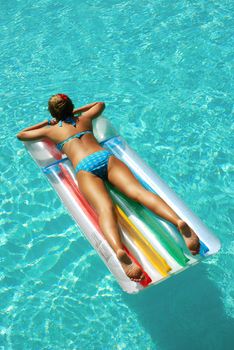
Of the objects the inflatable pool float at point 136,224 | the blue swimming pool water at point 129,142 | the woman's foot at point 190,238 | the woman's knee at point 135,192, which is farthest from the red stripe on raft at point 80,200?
the blue swimming pool water at point 129,142

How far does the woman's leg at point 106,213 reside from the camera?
2.90 metres

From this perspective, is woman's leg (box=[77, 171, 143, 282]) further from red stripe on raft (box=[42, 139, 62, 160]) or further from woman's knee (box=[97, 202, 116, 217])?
red stripe on raft (box=[42, 139, 62, 160])

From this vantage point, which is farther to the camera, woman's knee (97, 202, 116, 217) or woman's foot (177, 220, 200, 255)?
woman's knee (97, 202, 116, 217)

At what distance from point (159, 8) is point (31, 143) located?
14.5 ft

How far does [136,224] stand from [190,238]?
1.96 feet

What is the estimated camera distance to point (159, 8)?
7.45m

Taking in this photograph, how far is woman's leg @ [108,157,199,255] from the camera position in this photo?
302cm

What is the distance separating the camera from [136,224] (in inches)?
137

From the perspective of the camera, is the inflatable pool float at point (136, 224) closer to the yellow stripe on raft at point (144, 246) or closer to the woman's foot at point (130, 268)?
the yellow stripe on raft at point (144, 246)

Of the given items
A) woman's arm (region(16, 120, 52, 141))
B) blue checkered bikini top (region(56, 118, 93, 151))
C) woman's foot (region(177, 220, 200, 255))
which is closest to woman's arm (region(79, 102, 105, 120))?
blue checkered bikini top (region(56, 118, 93, 151))

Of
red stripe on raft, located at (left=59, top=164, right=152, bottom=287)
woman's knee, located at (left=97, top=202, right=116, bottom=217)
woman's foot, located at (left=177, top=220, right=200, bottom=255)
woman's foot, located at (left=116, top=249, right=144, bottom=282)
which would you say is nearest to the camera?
woman's foot, located at (left=116, top=249, right=144, bottom=282)

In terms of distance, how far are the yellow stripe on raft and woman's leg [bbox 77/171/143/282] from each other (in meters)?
0.16

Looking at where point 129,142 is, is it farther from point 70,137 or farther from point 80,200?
point 80,200

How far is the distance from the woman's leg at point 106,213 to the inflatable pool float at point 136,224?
14 centimetres
